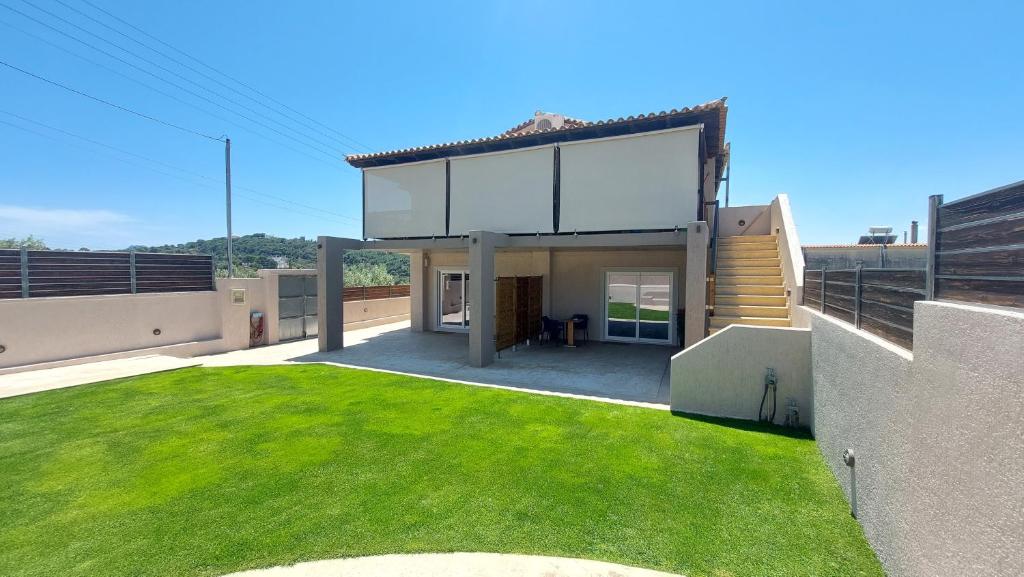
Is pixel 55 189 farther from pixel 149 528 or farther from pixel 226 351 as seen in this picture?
pixel 149 528

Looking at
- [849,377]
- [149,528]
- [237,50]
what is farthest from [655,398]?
[237,50]

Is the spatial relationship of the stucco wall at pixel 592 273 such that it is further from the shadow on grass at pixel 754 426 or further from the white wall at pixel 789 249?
the shadow on grass at pixel 754 426

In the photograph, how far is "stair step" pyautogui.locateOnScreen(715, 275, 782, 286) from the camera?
915 centimetres

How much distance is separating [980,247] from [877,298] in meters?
1.68

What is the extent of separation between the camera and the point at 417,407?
7.13m

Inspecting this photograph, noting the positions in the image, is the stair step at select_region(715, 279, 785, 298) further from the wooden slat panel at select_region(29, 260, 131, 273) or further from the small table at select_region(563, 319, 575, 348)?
the wooden slat panel at select_region(29, 260, 131, 273)

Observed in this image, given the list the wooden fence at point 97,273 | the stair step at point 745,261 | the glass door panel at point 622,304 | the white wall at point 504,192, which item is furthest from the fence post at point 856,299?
the wooden fence at point 97,273

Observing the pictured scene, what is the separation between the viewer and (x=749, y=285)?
917 cm

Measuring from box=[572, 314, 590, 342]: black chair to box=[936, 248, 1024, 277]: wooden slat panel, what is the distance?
1069 centimetres

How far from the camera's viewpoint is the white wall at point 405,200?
11.8m

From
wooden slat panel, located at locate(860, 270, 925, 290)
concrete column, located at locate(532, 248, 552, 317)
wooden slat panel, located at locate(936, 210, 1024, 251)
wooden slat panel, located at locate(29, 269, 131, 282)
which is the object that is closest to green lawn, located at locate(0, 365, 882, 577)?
wooden slat panel, located at locate(860, 270, 925, 290)

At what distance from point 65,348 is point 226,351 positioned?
331cm

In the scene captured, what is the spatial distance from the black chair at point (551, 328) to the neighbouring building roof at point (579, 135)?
220 inches

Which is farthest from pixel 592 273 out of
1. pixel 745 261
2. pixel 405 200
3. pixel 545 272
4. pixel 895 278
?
pixel 895 278
